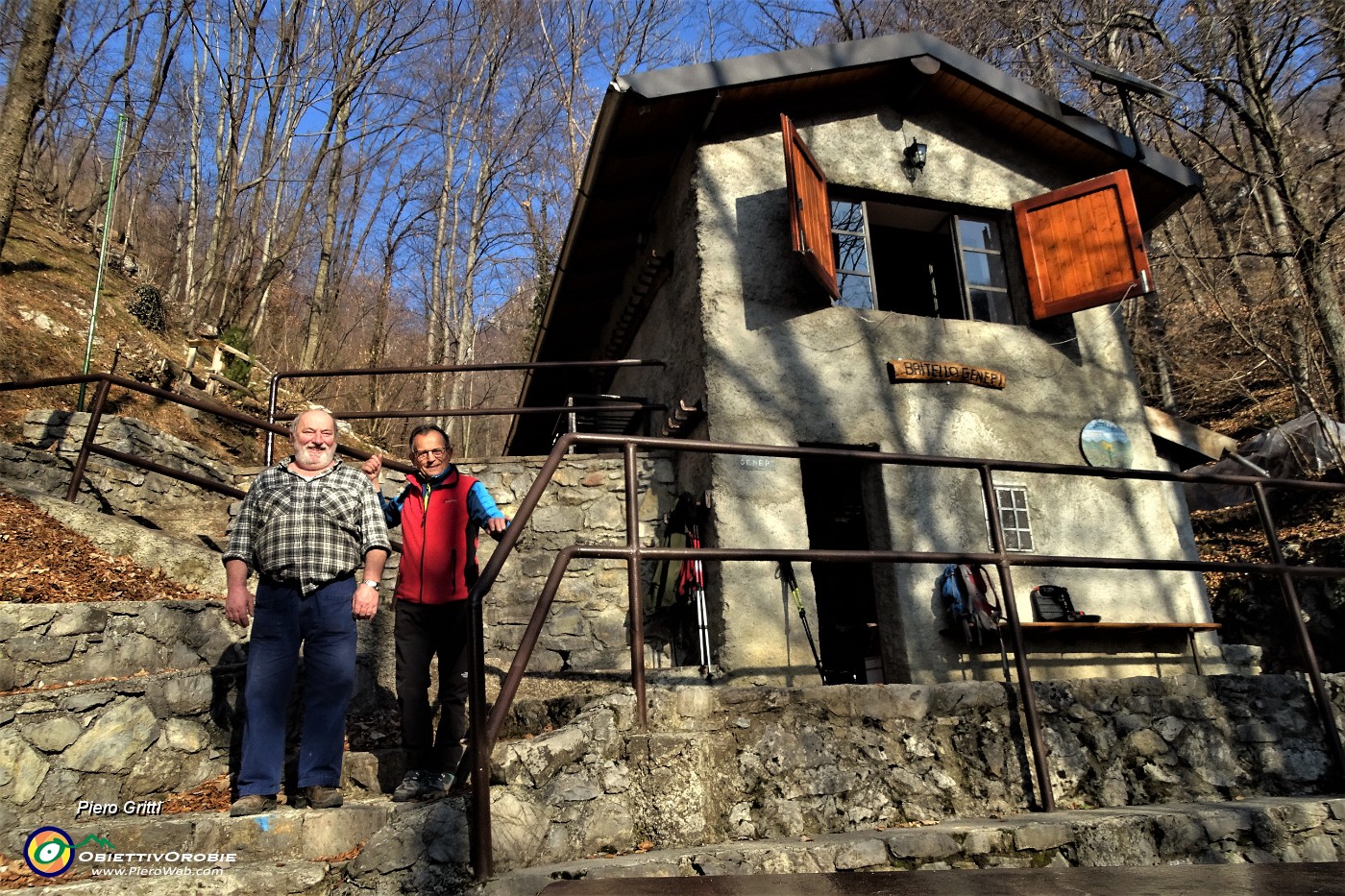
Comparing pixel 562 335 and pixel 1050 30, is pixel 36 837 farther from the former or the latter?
pixel 1050 30

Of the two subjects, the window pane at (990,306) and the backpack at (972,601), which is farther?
the window pane at (990,306)

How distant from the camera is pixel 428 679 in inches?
138

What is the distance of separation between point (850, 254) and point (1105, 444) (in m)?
2.74

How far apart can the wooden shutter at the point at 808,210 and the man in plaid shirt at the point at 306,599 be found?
396cm

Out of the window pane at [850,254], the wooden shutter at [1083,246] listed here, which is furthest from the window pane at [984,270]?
the window pane at [850,254]

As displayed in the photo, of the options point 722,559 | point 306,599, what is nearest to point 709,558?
point 722,559

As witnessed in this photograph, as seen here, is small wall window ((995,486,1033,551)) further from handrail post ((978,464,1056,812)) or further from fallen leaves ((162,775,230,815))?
fallen leaves ((162,775,230,815))

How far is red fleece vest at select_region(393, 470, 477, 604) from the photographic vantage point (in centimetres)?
355

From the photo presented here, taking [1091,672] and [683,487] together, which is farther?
[683,487]

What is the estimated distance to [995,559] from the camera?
3516mm

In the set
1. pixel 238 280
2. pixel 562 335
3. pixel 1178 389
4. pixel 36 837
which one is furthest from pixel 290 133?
pixel 1178 389

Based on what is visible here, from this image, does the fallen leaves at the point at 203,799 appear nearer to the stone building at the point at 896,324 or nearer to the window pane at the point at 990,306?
the stone building at the point at 896,324

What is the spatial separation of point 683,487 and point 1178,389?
44.9 ft

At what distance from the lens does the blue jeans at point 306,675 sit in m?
3.15
